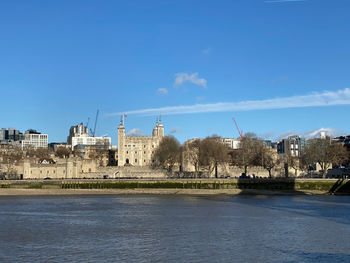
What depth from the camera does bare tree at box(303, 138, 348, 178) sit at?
112 metres

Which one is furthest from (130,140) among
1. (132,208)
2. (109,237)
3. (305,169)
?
(109,237)

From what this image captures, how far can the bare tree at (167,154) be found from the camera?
13450cm

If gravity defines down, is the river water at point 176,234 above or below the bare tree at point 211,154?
below

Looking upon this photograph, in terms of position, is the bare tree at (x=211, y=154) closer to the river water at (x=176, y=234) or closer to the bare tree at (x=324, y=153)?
the bare tree at (x=324, y=153)

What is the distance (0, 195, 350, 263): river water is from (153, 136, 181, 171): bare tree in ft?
232

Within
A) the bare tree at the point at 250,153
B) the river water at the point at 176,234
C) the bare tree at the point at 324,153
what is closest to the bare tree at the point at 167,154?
the bare tree at the point at 250,153

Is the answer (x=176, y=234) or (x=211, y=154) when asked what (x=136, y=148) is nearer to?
(x=211, y=154)

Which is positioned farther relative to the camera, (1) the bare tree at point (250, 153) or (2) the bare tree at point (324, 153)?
(1) the bare tree at point (250, 153)

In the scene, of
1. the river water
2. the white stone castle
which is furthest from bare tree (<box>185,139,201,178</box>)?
the river water

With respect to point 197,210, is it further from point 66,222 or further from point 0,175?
point 0,175

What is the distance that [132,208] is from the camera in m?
63.3

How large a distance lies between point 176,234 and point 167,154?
307 feet

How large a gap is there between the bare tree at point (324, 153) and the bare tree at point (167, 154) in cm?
3497

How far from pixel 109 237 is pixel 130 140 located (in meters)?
116
